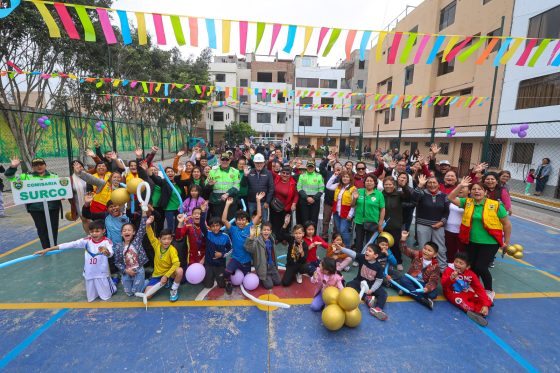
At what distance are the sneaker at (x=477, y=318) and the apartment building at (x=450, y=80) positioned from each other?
39.1 ft

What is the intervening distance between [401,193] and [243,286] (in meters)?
2.89

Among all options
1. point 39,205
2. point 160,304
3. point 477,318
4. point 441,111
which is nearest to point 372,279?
point 477,318

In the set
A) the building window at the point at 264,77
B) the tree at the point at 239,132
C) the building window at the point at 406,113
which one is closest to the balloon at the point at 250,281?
the building window at the point at 406,113

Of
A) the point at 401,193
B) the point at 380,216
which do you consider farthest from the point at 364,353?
the point at 401,193

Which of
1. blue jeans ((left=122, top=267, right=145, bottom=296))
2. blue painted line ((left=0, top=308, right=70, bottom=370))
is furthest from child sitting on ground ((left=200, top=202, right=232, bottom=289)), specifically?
blue painted line ((left=0, top=308, right=70, bottom=370))

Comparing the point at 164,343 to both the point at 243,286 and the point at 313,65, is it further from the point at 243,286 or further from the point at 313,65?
the point at 313,65

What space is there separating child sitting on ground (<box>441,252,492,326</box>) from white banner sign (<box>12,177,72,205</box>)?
604cm

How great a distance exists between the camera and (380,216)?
4.50 metres

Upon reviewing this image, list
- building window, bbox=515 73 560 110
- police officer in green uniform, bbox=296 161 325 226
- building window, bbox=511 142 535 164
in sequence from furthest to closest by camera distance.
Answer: building window, bbox=511 142 535 164 < building window, bbox=515 73 560 110 < police officer in green uniform, bbox=296 161 325 226

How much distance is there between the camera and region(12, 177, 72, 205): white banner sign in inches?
170

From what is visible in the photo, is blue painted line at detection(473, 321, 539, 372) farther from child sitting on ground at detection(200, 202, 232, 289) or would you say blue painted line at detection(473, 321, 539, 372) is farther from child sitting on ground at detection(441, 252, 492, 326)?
child sitting on ground at detection(200, 202, 232, 289)

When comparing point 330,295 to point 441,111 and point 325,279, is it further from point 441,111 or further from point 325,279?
point 441,111

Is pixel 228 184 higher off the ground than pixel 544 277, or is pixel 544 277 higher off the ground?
pixel 228 184

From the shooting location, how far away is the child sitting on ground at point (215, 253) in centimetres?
407
